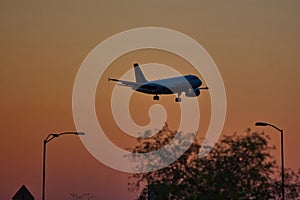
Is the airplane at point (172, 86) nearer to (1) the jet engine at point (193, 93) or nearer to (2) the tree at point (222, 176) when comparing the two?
(1) the jet engine at point (193, 93)

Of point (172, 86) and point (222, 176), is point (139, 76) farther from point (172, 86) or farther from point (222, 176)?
point (222, 176)

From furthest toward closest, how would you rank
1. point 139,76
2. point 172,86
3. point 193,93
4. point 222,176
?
point 139,76 < point 172,86 < point 193,93 < point 222,176

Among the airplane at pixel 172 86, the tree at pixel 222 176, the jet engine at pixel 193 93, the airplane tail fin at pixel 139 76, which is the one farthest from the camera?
the airplane tail fin at pixel 139 76

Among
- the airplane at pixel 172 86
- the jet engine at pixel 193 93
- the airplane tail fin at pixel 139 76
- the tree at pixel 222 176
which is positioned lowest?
the tree at pixel 222 176

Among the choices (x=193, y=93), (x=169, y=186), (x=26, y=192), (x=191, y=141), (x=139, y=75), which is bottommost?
(x=26, y=192)

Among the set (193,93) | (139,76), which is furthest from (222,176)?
(139,76)

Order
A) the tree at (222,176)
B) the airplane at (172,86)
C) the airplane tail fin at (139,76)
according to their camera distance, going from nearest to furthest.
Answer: the tree at (222,176) < the airplane at (172,86) < the airplane tail fin at (139,76)

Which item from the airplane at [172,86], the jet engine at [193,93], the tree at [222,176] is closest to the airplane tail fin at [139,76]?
the airplane at [172,86]

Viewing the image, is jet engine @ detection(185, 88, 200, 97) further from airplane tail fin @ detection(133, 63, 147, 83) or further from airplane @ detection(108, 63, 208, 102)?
airplane tail fin @ detection(133, 63, 147, 83)

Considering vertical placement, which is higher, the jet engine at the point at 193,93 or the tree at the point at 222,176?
the jet engine at the point at 193,93

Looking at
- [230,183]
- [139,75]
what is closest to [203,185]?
[230,183]

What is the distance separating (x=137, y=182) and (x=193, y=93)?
45495 millimetres

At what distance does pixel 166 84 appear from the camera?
131 m

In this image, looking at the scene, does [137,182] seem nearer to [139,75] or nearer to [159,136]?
[159,136]
